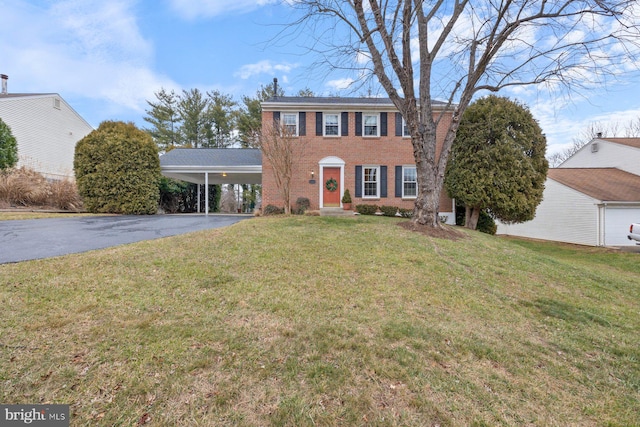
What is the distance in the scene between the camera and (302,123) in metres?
12.8

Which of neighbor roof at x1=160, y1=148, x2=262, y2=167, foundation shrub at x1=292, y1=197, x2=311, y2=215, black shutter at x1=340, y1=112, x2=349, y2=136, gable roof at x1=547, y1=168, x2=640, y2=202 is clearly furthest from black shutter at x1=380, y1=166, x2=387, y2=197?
gable roof at x1=547, y1=168, x2=640, y2=202

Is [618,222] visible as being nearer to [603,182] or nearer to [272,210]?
[603,182]

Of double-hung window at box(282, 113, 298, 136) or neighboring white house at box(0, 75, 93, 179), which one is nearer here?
double-hung window at box(282, 113, 298, 136)

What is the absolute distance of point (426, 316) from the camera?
3166 millimetres

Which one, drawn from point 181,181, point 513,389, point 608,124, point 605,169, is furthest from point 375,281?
point 608,124

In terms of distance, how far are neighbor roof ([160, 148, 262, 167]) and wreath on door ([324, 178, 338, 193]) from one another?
13.1 ft

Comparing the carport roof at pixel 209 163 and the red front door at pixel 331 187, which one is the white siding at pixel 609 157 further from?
the carport roof at pixel 209 163

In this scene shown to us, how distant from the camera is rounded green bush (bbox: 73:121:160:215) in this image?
12352mm

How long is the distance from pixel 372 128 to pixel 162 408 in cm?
1307

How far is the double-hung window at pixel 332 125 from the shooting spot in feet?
42.4

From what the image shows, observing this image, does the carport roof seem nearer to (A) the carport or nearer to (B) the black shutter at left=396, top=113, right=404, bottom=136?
(A) the carport

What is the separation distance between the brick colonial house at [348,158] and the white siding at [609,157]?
41.6ft

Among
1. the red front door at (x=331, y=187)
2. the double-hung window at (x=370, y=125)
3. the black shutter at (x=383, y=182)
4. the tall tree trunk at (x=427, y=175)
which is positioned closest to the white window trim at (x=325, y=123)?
the double-hung window at (x=370, y=125)

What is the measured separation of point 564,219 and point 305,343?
18.0 m
